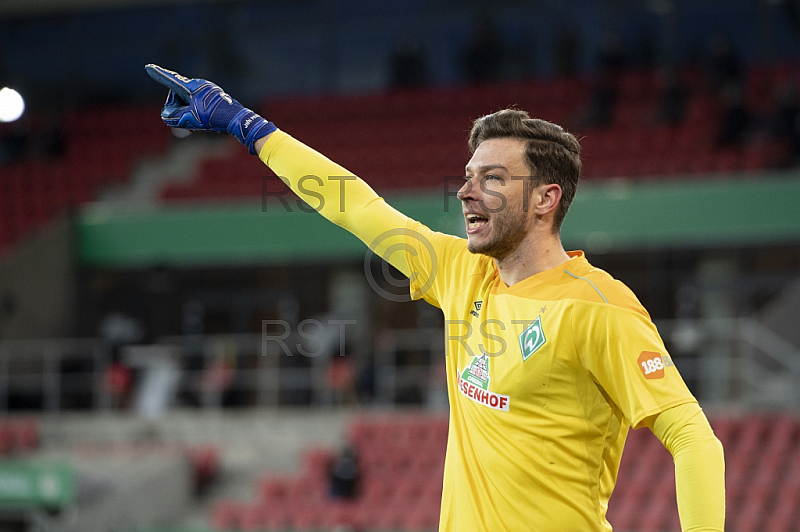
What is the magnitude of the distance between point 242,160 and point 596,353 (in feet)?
60.3

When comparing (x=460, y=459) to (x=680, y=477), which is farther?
(x=460, y=459)

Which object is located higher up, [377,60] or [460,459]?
[377,60]

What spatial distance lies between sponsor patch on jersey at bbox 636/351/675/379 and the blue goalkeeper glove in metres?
1.45

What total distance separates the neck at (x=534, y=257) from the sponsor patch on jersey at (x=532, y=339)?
0.22 meters

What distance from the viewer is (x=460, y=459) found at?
2994 mm

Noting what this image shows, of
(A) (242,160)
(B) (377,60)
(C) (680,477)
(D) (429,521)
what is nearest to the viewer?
(C) (680,477)

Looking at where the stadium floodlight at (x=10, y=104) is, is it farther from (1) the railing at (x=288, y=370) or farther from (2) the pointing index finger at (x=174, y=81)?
(1) the railing at (x=288, y=370)

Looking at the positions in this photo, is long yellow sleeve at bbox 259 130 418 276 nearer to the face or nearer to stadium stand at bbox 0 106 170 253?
the face

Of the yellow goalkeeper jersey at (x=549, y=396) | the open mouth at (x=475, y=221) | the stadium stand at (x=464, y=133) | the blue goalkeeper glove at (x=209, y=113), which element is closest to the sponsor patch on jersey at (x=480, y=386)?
the yellow goalkeeper jersey at (x=549, y=396)

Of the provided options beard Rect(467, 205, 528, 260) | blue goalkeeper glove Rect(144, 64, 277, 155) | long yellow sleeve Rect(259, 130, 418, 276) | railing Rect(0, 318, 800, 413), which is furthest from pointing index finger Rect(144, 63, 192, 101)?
railing Rect(0, 318, 800, 413)

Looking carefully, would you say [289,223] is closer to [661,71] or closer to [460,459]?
[661,71]

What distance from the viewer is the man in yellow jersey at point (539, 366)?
8.61 ft

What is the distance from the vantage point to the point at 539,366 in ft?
9.14

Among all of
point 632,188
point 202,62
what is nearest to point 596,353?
point 632,188
